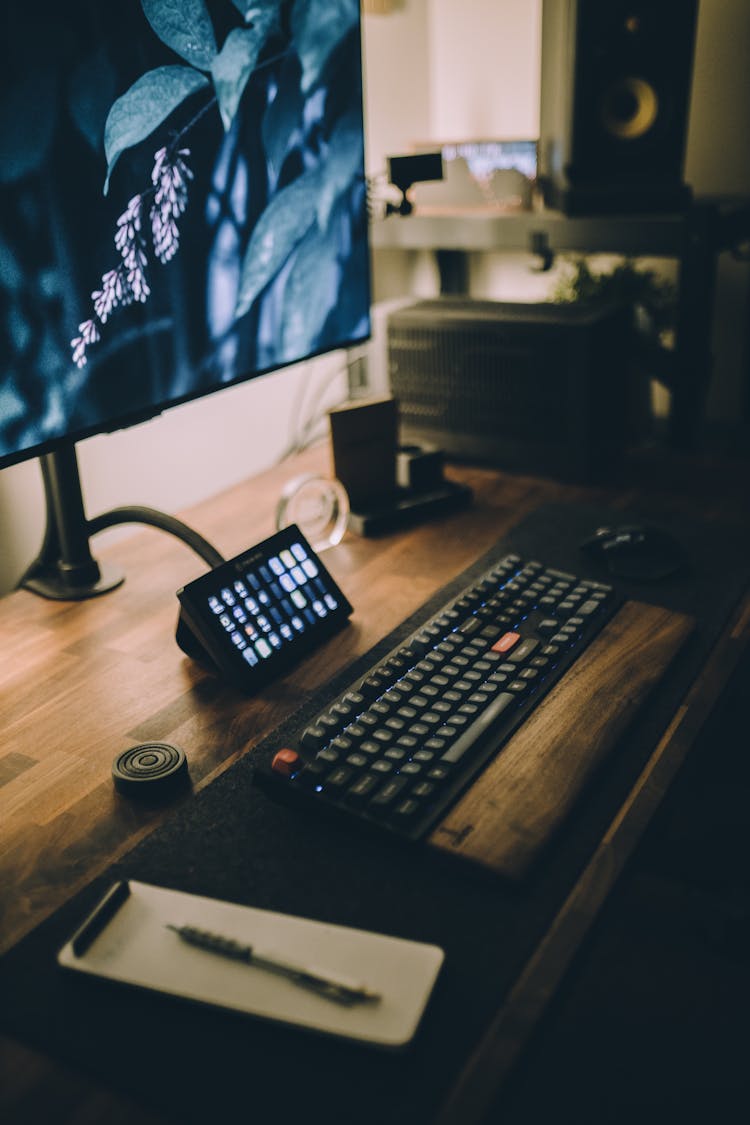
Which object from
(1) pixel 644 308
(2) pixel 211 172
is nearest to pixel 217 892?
(2) pixel 211 172

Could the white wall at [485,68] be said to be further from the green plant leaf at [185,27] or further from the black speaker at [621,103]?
the green plant leaf at [185,27]

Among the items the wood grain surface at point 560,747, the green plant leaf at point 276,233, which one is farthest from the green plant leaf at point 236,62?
the wood grain surface at point 560,747

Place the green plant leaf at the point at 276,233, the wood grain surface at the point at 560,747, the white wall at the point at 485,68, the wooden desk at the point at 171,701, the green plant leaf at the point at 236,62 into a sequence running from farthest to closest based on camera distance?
1. the white wall at the point at 485,68
2. the green plant leaf at the point at 276,233
3. the green plant leaf at the point at 236,62
4. the wood grain surface at the point at 560,747
5. the wooden desk at the point at 171,701

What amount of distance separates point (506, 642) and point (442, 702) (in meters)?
0.12

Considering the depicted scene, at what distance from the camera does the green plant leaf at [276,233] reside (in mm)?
1213

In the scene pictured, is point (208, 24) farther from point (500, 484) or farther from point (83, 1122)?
point (83, 1122)

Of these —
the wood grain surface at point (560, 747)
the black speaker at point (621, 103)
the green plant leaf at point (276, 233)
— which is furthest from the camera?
the black speaker at point (621, 103)

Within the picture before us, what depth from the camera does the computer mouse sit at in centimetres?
112

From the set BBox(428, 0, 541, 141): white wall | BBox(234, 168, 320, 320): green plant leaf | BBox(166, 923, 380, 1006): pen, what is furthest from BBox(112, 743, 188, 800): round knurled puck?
BBox(428, 0, 541, 141): white wall

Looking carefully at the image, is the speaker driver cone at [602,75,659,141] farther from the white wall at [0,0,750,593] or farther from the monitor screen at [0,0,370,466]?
the monitor screen at [0,0,370,466]

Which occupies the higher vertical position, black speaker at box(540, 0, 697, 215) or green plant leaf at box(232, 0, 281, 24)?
green plant leaf at box(232, 0, 281, 24)

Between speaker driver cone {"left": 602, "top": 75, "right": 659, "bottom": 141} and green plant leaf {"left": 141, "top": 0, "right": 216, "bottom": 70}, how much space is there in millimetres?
682

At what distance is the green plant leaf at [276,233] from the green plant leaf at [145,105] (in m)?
0.19

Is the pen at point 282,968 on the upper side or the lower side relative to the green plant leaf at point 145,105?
lower
